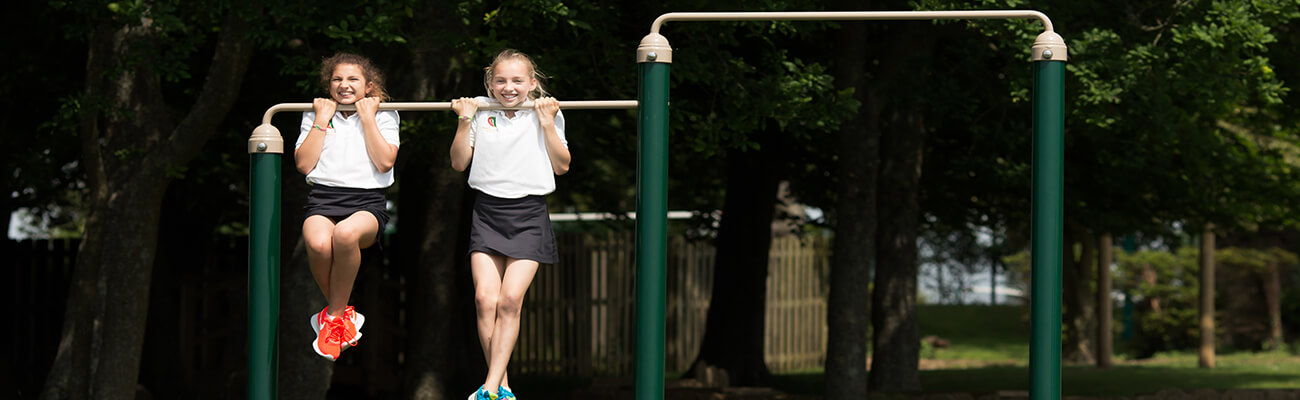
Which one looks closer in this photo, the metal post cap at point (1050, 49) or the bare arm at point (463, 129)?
the metal post cap at point (1050, 49)

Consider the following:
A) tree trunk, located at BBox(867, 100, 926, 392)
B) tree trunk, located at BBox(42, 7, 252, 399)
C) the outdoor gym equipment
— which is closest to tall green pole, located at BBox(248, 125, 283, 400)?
the outdoor gym equipment

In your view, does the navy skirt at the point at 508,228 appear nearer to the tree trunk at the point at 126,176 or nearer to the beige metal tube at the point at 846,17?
the beige metal tube at the point at 846,17

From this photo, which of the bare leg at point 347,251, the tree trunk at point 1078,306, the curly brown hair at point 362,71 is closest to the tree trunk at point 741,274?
the tree trunk at point 1078,306

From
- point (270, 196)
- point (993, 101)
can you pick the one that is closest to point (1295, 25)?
point (993, 101)

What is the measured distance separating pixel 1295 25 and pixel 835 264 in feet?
15.2

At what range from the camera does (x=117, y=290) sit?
10156mm

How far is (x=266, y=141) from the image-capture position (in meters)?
6.19

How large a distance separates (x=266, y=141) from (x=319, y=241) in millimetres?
501

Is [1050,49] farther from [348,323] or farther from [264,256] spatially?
[264,256]

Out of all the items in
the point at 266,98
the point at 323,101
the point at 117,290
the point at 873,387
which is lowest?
the point at 873,387

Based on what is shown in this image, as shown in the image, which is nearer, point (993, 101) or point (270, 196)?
point (270, 196)

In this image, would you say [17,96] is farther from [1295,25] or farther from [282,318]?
[1295,25]

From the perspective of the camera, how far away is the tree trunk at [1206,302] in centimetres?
2031

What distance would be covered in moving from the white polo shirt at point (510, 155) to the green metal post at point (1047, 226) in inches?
76.2
